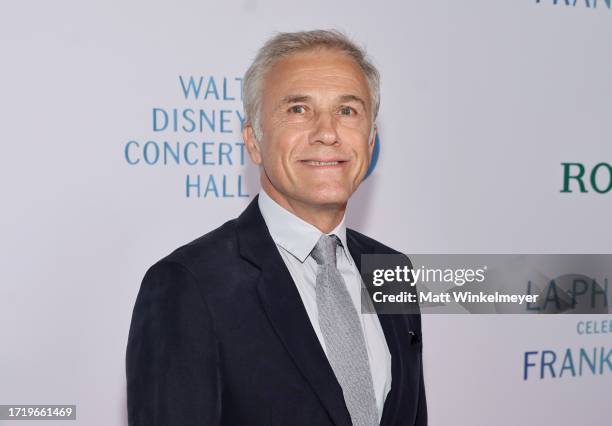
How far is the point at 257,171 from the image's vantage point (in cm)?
242

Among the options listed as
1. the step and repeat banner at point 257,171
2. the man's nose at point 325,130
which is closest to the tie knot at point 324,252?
the man's nose at point 325,130

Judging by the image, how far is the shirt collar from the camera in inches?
58.4

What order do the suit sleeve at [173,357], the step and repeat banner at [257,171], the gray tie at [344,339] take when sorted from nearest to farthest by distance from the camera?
the suit sleeve at [173,357] < the gray tie at [344,339] < the step and repeat banner at [257,171]

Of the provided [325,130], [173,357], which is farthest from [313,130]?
[173,357]

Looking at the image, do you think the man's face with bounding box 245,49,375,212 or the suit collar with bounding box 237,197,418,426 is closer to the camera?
the suit collar with bounding box 237,197,418,426

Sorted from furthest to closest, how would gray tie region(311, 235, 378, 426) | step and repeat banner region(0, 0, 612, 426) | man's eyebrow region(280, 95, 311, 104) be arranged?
step and repeat banner region(0, 0, 612, 426) → man's eyebrow region(280, 95, 311, 104) → gray tie region(311, 235, 378, 426)

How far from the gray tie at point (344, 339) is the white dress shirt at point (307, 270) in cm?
2

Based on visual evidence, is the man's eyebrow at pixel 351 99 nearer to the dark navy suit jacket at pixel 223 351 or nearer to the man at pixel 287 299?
the man at pixel 287 299

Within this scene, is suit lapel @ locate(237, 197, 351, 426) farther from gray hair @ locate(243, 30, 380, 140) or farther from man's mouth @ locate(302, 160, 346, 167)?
gray hair @ locate(243, 30, 380, 140)

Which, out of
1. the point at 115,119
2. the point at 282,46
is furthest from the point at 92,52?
the point at 282,46

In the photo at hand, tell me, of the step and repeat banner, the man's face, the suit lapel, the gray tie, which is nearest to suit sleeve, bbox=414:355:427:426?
the gray tie

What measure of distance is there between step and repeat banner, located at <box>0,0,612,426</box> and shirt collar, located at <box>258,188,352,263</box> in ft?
2.93

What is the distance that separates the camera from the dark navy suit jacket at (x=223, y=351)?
1.25m

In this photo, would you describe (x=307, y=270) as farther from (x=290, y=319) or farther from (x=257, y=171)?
(x=257, y=171)
